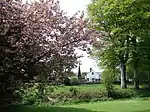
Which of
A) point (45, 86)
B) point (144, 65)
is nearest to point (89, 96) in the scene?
point (144, 65)

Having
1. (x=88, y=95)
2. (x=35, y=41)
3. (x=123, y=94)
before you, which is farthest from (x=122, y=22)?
(x=35, y=41)

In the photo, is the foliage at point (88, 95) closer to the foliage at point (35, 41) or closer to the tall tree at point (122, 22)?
the tall tree at point (122, 22)

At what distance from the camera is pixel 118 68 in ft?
167

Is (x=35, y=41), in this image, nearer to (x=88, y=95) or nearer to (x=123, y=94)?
(x=88, y=95)

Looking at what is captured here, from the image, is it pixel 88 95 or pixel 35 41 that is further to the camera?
pixel 88 95

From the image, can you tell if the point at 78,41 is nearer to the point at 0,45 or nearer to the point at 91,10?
the point at 0,45

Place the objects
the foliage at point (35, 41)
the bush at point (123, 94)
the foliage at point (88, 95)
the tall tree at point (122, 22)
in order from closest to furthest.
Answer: the foliage at point (35, 41) < the foliage at point (88, 95) < the bush at point (123, 94) < the tall tree at point (122, 22)

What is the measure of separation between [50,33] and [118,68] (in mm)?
41066

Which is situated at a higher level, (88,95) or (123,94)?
(123,94)

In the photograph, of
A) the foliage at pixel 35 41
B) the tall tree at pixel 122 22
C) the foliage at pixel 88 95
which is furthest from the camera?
the tall tree at pixel 122 22

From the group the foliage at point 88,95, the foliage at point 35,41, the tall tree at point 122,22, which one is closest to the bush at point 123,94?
the foliage at point 88,95

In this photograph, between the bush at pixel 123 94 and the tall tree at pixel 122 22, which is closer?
the bush at pixel 123 94

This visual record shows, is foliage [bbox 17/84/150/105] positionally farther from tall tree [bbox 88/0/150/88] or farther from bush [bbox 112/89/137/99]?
tall tree [bbox 88/0/150/88]

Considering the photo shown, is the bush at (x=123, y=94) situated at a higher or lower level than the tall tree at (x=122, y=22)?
lower
